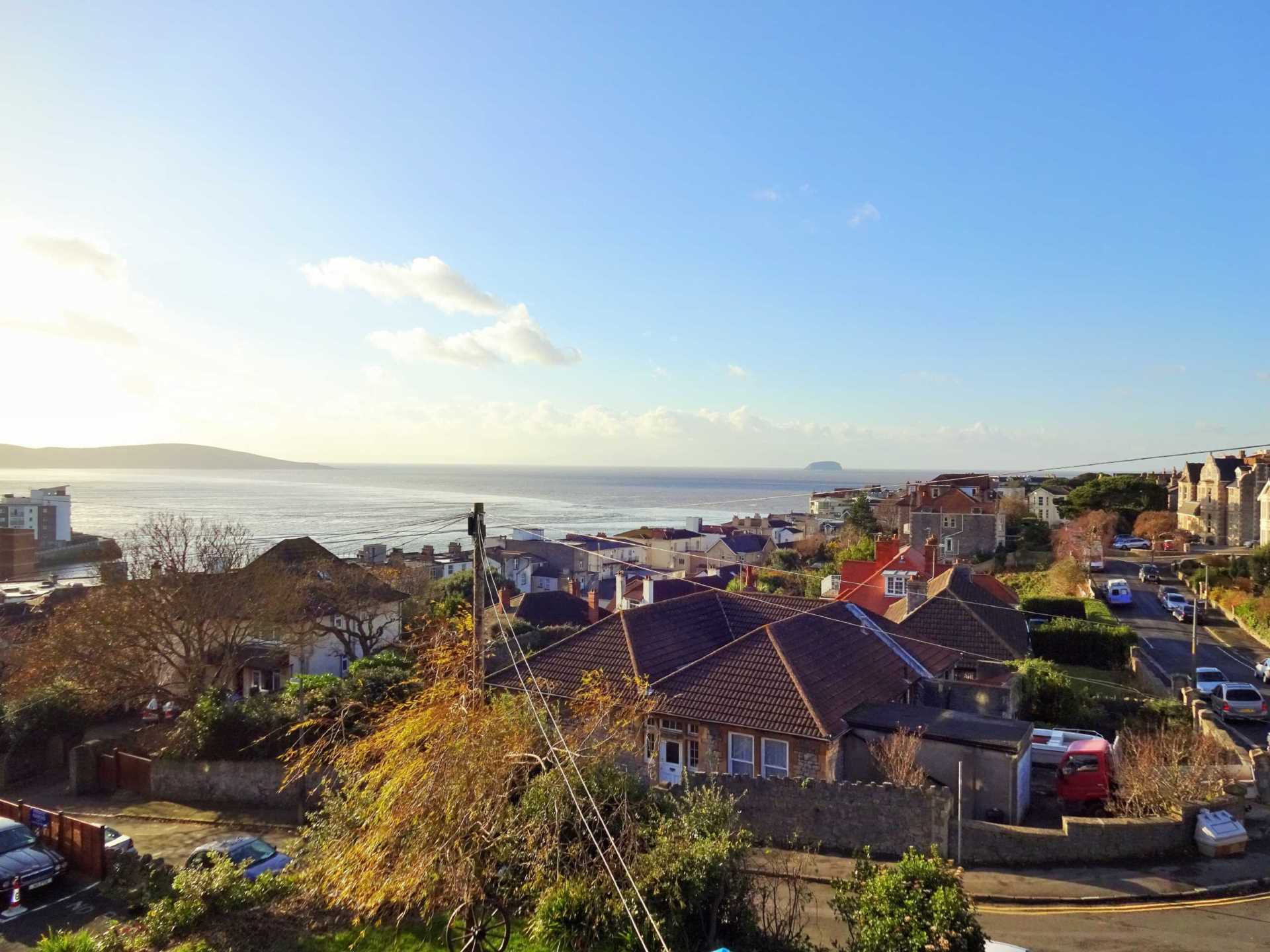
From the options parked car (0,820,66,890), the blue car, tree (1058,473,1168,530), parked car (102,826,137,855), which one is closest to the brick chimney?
the blue car

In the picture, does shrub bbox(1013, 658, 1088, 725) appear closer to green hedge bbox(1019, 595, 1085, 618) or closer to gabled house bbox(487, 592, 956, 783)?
gabled house bbox(487, 592, 956, 783)

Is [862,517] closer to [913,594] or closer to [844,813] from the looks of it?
[913,594]

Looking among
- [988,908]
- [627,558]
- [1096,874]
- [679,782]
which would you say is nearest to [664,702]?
[679,782]

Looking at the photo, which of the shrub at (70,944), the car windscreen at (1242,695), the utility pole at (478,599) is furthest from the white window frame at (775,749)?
the car windscreen at (1242,695)

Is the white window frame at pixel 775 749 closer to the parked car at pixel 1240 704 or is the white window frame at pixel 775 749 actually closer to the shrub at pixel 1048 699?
the shrub at pixel 1048 699

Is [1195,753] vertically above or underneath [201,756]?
above

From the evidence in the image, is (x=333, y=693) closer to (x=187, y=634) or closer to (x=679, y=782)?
(x=187, y=634)

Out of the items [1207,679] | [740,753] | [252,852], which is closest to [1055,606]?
[1207,679]
